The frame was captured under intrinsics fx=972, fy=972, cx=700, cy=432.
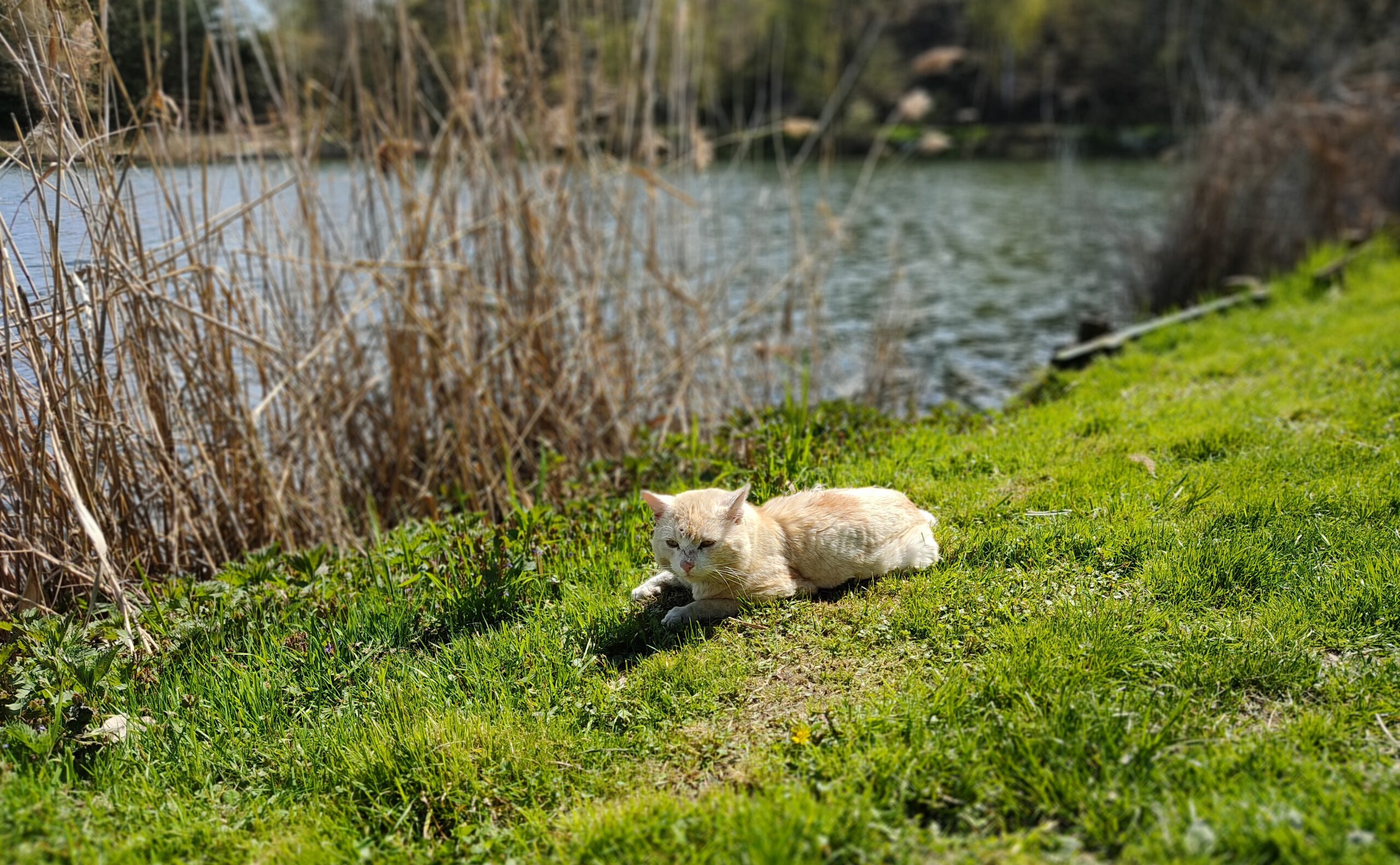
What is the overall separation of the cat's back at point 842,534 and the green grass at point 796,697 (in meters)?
0.10

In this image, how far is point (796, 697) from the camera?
2908 mm

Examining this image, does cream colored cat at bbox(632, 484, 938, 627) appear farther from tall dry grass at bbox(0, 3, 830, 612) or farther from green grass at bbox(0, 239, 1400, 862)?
tall dry grass at bbox(0, 3, 830, 612)

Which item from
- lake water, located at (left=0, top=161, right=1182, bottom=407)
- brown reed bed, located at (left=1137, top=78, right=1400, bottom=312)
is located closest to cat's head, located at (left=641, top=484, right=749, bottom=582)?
lake water, located at (left=0, top=161, right=1182, bottom=407)

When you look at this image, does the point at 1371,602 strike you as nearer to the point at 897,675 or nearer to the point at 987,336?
the point at 897,675

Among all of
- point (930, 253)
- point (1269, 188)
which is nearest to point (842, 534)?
point (1269, 188)

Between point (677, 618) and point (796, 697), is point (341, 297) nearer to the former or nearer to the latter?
point (677, 618)

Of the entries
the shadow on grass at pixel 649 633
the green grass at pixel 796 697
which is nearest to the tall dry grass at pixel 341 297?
the green grass at pixel 796 697

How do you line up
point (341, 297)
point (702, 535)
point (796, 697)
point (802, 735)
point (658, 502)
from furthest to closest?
point (341, 297)
point (658, 502)
point (702, 535)
point (796, 697)
point (802, 735)

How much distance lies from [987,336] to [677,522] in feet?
30.6

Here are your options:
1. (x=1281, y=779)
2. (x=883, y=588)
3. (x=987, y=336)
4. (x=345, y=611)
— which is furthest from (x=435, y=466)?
(x=987, y=336)

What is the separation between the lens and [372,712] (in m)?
3.02

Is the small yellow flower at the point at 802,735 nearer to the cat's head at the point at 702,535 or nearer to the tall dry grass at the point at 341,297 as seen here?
the cat's head at the point at 702,535

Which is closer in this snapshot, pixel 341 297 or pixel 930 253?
pixel 341 297

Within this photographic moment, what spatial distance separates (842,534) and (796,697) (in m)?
0.68
